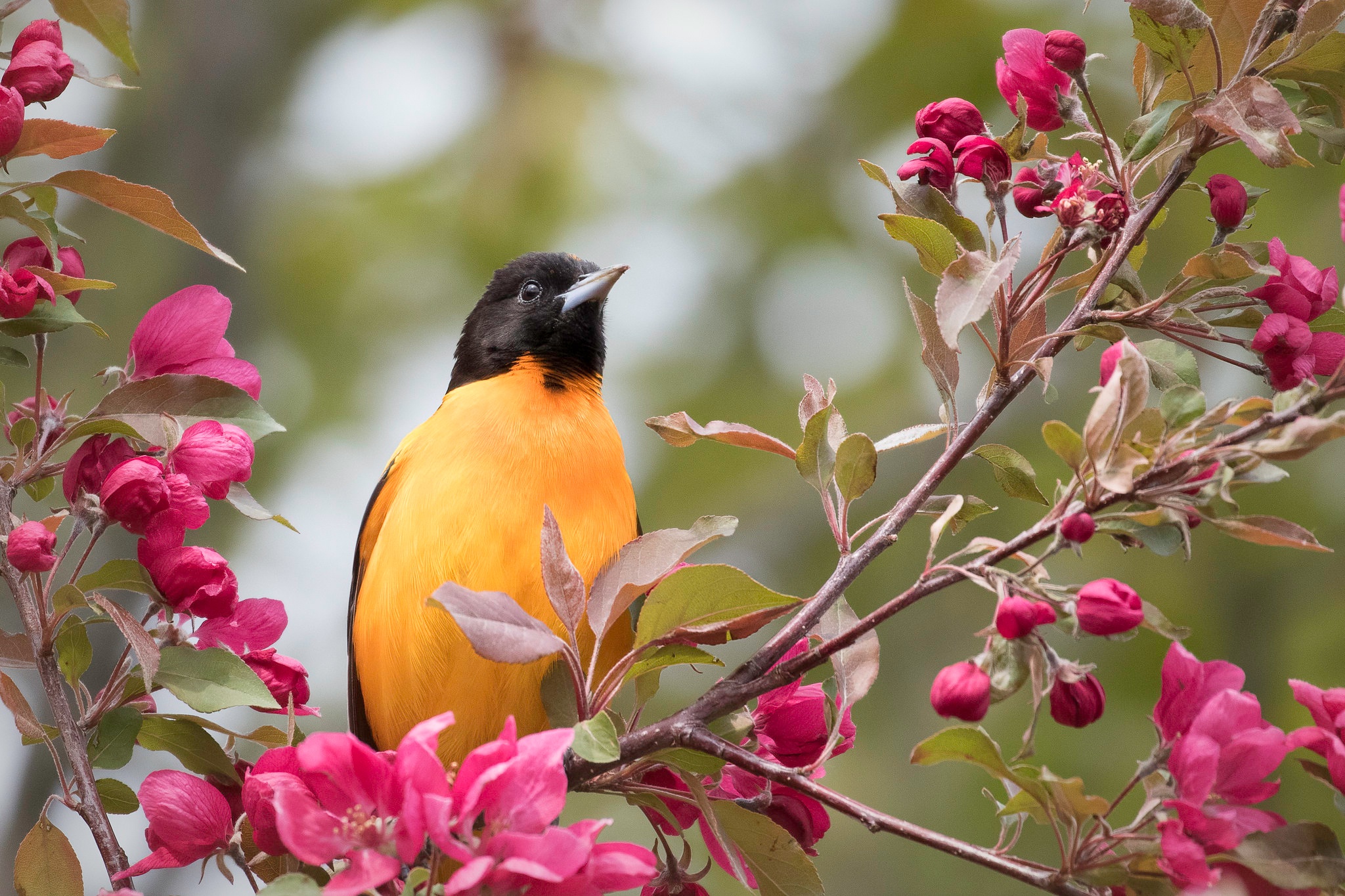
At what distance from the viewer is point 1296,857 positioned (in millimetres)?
1545

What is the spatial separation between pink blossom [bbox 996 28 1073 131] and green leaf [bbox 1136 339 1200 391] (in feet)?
1.32

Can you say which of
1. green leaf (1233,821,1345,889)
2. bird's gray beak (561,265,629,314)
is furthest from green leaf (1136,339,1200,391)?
bird's gray beak (561,265,629,314)

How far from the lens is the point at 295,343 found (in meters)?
8.42

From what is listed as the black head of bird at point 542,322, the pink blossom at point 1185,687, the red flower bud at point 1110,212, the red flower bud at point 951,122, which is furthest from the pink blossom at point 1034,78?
the black head of bird at point 542,322

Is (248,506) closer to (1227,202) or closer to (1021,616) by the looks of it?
(1021,616)

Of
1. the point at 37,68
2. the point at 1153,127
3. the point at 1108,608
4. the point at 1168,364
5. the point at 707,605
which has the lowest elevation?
the point at 707,605

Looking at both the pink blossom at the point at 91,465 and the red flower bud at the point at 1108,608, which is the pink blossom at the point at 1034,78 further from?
the pink blossom at the point at 91,465

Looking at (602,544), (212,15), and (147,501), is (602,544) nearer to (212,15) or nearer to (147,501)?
(147,501)

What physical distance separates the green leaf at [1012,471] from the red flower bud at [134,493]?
1310 millimetres

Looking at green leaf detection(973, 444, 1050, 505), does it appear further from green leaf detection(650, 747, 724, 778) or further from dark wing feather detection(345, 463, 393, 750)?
dark wing feather detection(345, 463, 393, 750)

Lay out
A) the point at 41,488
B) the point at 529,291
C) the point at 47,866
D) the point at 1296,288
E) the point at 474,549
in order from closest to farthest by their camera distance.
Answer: the point at 1296,288 → the point at 47,866 → the point at 41,488 → the point at 474,549 → the point at 529,291

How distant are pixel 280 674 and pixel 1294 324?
1.81 meters

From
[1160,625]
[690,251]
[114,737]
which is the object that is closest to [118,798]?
[114,737]

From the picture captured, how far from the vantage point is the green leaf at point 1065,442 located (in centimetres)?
152
